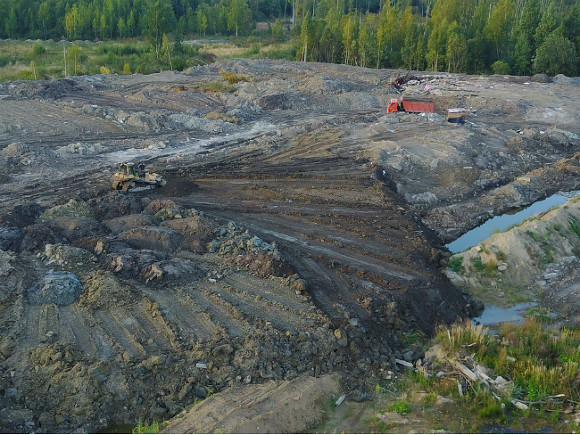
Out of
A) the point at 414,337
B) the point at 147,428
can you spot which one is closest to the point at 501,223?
the point at 414,337

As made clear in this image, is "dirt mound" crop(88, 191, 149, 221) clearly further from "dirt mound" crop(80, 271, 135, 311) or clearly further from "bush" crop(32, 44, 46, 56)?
"bush" crop(32, 44, 46, 56)

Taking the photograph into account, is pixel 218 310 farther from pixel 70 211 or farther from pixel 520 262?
pixel 520 262

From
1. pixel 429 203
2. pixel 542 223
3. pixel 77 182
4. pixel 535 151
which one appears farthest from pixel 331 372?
pixel 535 151

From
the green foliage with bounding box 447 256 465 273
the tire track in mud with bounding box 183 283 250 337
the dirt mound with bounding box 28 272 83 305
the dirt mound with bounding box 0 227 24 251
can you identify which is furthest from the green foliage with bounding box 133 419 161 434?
the green foliage with bounding box 447 256 465 273

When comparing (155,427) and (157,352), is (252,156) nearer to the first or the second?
(157,352)

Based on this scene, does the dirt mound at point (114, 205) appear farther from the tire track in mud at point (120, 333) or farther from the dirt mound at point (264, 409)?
the dirt mound at point (264, 409)

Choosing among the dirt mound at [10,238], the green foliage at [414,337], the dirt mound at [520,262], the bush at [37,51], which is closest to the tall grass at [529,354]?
the green foliage at [414,337]
